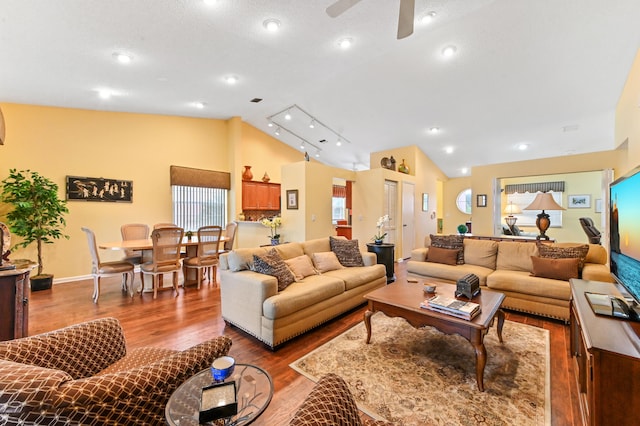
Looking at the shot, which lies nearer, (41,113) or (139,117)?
(41,113)

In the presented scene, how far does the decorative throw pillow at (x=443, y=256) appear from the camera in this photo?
403cm

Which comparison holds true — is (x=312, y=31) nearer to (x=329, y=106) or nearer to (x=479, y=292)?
(x=329, y=106)

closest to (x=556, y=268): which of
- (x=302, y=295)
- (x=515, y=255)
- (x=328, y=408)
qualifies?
(x=515, y=255)

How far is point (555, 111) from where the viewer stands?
503 cm

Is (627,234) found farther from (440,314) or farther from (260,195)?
(260,195)

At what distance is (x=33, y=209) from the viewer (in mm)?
4266

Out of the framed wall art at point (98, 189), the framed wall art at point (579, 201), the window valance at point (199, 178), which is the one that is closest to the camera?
the framed wall art at point (98, 189)

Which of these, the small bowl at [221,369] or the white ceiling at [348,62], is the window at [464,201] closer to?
the white ceiling at [348,62]

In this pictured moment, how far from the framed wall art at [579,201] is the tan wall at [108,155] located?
30.7ft

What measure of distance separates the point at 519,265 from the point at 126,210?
701 cm

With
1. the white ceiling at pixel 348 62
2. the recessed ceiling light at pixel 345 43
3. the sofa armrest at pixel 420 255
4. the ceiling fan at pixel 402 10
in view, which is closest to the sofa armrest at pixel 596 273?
the sofa armrest at pixel 420 255

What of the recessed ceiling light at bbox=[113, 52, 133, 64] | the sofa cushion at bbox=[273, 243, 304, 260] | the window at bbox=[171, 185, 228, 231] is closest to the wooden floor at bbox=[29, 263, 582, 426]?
the sofa cushion at bbox=[273, 243, 304, 260]

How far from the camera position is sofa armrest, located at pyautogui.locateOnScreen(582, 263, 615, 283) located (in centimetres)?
294

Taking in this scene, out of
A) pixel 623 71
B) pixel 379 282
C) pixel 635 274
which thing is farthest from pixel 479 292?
A: pixel 623 71
